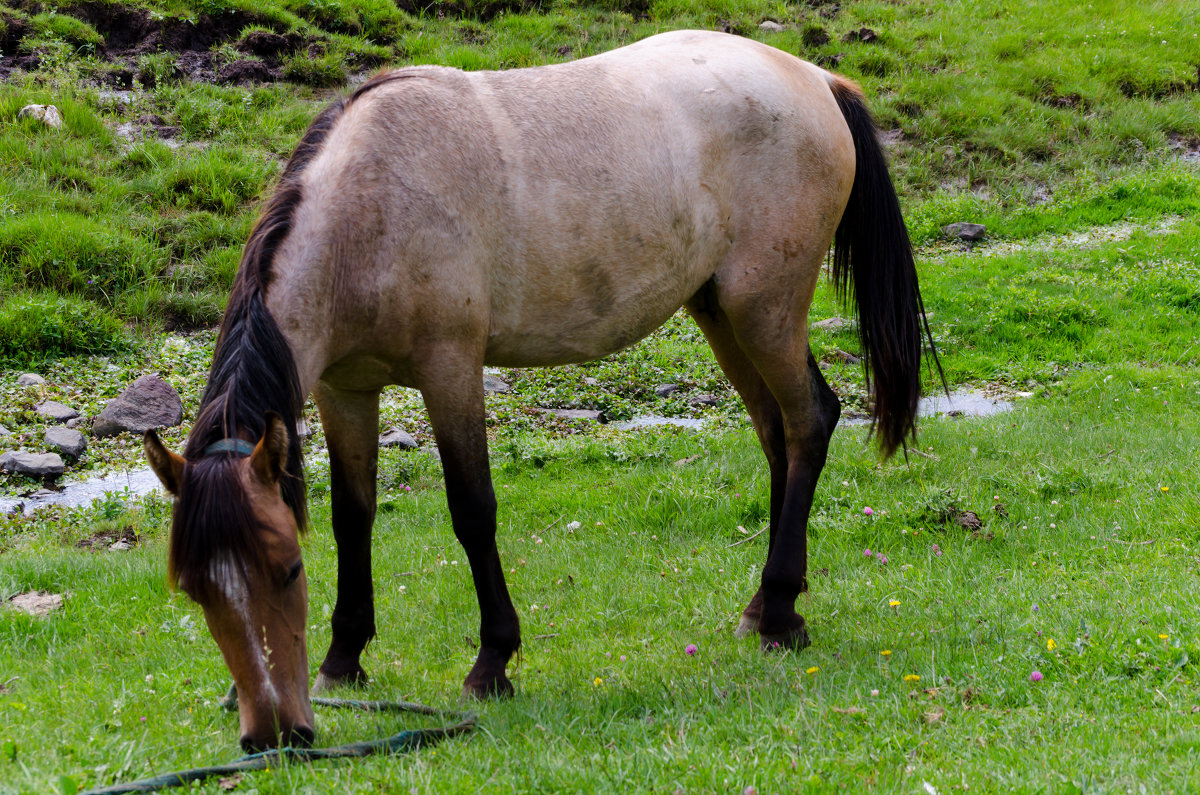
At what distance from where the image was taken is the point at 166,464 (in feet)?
9.14

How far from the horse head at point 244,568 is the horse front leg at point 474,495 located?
0.83 metres

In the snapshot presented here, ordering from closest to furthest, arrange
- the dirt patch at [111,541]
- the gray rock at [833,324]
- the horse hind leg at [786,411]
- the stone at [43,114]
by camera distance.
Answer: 1. the horse hind leg at [786,411]
2. the dirt patch at [111,541]
3. the gray rock at [833,324]
4. the stone at [43,114]

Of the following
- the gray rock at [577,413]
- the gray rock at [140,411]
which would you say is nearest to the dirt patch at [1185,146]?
the gray rock at [577,413]

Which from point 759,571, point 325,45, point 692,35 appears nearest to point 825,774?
point 759,571

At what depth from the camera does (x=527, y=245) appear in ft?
12.4

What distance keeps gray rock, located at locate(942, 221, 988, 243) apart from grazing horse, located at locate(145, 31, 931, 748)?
8.43 metres

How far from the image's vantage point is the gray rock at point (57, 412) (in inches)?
318

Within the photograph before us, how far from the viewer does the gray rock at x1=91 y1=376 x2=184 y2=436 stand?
8.00 metres

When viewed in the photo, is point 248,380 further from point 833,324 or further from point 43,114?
point 43,114

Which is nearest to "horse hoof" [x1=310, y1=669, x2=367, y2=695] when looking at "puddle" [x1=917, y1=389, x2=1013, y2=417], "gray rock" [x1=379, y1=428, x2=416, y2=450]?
"gray rock" [x1=379, y1=428, x2=416, y2=450]

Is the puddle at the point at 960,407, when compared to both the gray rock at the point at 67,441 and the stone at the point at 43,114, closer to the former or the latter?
the gray rock at the point at 67,441

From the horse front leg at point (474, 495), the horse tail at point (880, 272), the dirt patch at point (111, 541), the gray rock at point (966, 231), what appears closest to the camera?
the horse front leg at point (474, 495)

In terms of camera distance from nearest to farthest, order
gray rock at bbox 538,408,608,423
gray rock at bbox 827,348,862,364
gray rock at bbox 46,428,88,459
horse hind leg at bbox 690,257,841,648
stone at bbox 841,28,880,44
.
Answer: horse hind leg at bbox 690,257,841,648, gray rock at bbox 46,428,88,459, gray rock at bbox 538,408,608,423, gray rock at bbox 827,348,862,364, stone at bbox 841,28,880,44

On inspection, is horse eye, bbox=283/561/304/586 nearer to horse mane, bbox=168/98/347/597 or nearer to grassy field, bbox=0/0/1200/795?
horse mane, bbox=168/98/347/597
